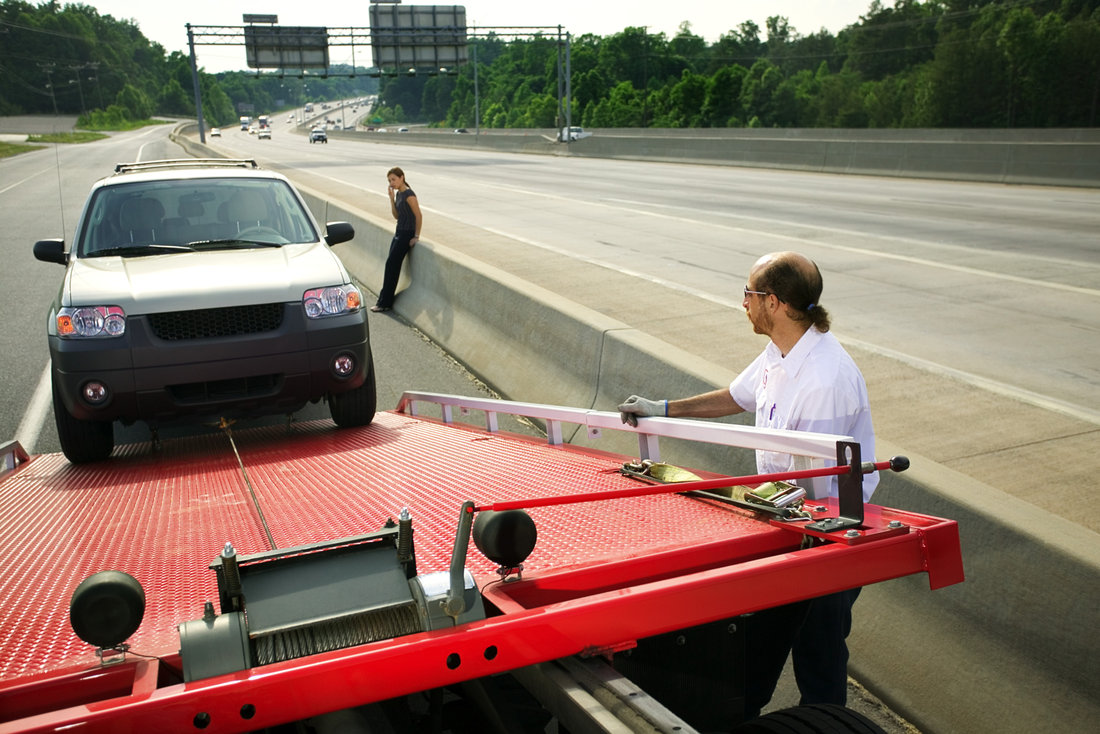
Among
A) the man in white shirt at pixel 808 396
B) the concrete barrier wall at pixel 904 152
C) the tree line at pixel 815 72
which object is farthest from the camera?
the tree line at pixel 815 72

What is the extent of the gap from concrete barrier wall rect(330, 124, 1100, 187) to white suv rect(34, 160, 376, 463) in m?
24.6

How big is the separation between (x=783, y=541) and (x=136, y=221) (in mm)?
5957

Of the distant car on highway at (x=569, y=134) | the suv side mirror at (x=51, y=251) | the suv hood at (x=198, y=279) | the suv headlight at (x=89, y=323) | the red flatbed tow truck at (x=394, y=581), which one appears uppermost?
the distant car on highway at (x=569, y=134)

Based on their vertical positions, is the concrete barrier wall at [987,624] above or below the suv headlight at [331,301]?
below

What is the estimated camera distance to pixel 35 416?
28.0 ft

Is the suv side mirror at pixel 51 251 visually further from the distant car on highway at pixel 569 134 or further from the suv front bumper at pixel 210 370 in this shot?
the distant car on highway at pixel 569 134

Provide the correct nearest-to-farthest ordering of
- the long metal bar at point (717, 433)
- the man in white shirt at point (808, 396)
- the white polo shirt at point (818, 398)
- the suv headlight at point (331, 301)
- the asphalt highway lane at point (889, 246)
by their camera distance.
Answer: the long metal bar at point (717, 433) → the man in white shirt at point (808, 396) → the white polo shirt at point (818, 398) → the suv headlight at point (331, 301) → the asphalt highway lane at point (889, 246)

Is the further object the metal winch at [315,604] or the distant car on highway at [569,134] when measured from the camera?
the distant car on highway at [569,134]

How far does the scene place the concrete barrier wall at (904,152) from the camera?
26.5 metres

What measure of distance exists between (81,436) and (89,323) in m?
0.73

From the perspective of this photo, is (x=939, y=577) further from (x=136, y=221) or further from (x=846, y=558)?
(x=136, y=221)

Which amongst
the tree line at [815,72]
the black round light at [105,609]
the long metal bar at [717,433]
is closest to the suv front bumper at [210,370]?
the long metal bar at [717,433]

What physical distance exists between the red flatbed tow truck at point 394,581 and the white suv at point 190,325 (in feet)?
5.76

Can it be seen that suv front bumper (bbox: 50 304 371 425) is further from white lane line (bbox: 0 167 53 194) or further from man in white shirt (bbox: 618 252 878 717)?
white lane line (bbox: 0 167 53 194)
